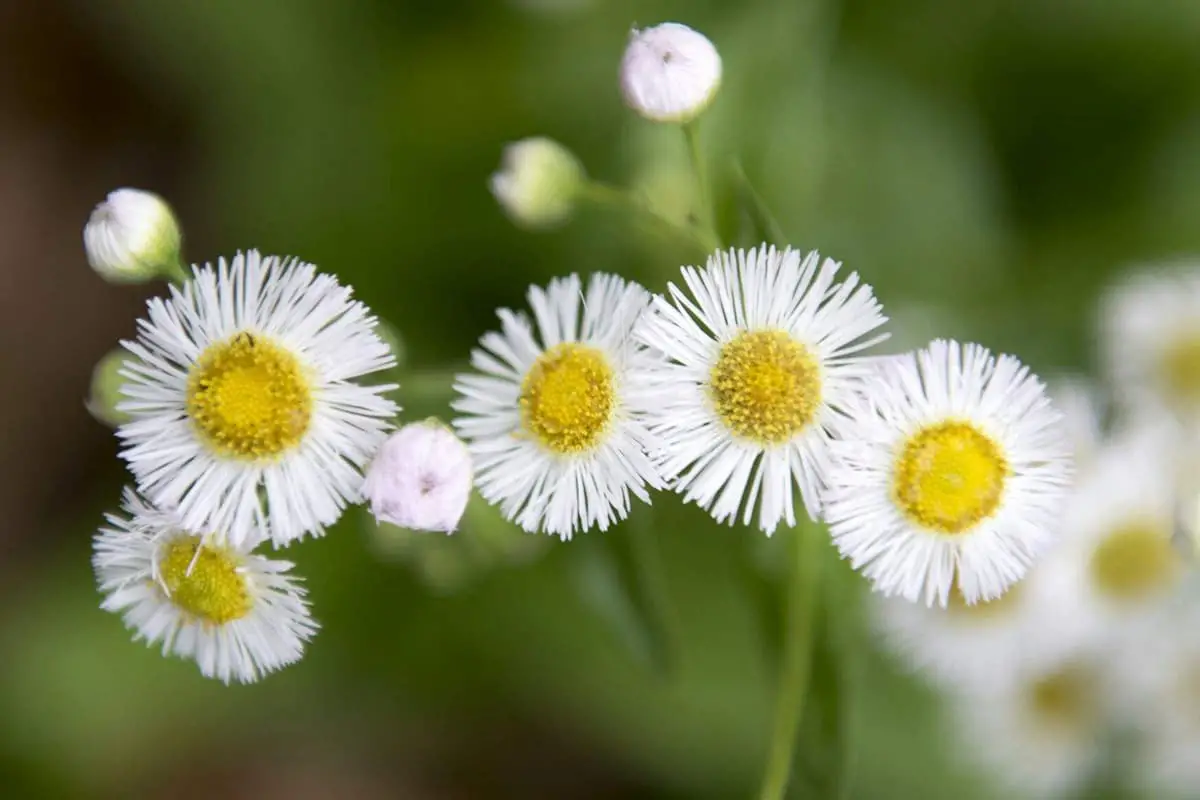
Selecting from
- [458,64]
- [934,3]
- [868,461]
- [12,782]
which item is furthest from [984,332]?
[12,782]

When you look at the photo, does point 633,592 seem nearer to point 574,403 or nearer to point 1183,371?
point 574,403

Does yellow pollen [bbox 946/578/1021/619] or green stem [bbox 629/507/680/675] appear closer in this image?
green stem [bbox 629/507/680/675]

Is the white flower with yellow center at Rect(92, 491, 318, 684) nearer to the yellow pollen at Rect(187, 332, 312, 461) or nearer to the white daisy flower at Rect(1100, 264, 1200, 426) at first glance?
the yellow pollen at Rect(187, 332, 312, 461)

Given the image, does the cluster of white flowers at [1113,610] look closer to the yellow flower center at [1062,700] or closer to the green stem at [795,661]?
the yellow flower center at [1062,700]

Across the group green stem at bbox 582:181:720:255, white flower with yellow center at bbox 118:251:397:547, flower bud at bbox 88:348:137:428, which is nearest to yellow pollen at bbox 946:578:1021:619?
green stem at bbox 582:181:720:255

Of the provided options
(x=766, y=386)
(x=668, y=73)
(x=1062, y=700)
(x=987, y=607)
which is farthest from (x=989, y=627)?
(x=668, y=73)

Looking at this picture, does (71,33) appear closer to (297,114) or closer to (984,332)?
(297,114)
